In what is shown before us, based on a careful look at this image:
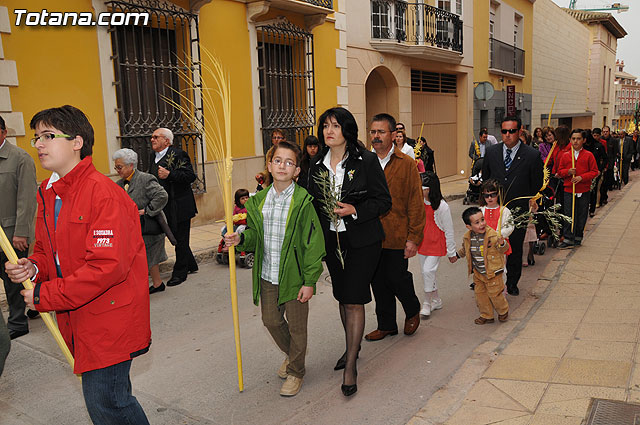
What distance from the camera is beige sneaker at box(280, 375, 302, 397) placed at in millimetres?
3902

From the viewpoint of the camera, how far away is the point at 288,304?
12.5 ft

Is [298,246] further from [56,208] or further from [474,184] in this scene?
[474,184]

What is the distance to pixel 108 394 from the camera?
2.56m

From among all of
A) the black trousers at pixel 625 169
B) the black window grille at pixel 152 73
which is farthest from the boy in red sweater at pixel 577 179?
the black trousers at pixel 625 169

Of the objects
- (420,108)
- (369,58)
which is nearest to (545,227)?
(369,58)

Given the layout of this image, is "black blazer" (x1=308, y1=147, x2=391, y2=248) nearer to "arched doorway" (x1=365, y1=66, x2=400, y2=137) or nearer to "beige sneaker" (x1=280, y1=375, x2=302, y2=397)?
"beige sneaker" (x1=280, y1=375, x2=302, y2=397)

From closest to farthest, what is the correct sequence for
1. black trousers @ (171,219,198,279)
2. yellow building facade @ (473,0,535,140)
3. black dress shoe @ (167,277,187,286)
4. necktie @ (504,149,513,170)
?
necktie @ (504,149,513,170), black dress shoe @ (167,277,187,286), black trousers @ (171,219,198,279), yellow building facade @ (473,0,535,140)

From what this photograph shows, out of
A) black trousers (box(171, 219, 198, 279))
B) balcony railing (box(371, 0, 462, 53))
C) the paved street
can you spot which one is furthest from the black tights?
balcony railing (box(371, 0, 462, 53))

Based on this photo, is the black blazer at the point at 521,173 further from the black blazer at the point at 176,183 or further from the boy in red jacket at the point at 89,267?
the boy in red jacket at the point at 89,267

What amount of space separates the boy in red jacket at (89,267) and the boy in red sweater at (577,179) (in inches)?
280

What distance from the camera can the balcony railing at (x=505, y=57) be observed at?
2233cm

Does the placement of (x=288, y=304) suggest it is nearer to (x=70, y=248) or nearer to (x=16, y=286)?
(x=70, y=248)

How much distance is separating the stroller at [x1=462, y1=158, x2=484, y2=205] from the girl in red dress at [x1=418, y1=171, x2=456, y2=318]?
19.0 feet

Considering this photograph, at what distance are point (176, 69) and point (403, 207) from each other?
22.5ft
